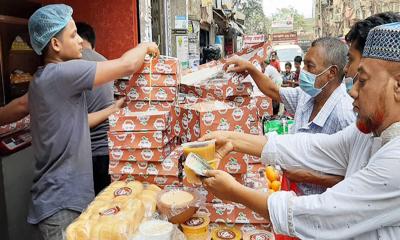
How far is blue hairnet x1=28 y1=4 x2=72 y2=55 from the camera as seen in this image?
2.19m

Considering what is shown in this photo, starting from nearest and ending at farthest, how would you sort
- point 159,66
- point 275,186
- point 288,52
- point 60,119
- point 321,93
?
point 60,119 → point 159,66 → point 321,93 → point 275,186 → point 288,52

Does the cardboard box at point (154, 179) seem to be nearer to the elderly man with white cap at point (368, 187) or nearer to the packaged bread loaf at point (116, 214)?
the packaged bread loaf at point (116, 214)

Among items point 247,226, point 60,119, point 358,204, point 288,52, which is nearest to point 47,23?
point 60,119

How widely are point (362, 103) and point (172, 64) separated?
52.0 inches

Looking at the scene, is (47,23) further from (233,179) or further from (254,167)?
(254,167)

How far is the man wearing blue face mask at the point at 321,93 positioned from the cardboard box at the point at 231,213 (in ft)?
1.19

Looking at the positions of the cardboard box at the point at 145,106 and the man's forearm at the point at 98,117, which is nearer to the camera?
the cardboard box at the point at 145,106

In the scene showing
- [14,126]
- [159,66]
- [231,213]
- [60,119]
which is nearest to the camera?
[231,213]

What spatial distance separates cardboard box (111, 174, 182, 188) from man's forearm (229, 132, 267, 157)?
42 cm

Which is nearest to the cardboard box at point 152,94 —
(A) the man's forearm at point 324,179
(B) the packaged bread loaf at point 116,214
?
(B) the packaged bread loaf at point 116,214

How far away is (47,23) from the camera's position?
86.0 inches

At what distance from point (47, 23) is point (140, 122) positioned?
2.59ft

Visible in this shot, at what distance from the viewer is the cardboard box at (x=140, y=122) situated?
219cm

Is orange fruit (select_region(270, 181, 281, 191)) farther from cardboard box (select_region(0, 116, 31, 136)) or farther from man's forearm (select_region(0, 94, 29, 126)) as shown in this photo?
cardboard box (select_region(0, 116, 31, 136))
